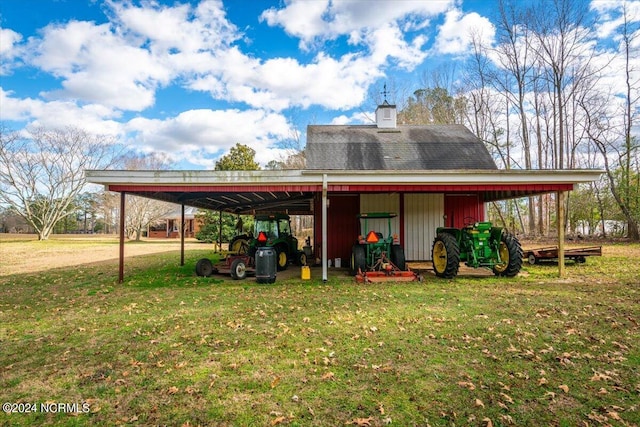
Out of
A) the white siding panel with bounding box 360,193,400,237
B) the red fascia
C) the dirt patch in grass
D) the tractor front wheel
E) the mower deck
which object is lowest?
the dirt patch in grass

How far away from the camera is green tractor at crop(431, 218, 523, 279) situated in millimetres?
7961

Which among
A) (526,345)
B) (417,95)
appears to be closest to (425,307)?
(526,345)

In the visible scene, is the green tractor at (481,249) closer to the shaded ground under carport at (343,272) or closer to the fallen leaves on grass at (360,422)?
the shaded ground under carport at (343,272)

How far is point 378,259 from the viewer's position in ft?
28.6

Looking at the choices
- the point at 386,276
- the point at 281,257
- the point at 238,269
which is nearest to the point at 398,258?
the point at 386,276

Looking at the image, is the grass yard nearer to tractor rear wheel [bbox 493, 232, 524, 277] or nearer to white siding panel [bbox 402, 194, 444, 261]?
tractor rear wheel [bbox 493, 232, 524, 277]

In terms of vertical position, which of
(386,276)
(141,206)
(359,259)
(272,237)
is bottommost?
(386,276)

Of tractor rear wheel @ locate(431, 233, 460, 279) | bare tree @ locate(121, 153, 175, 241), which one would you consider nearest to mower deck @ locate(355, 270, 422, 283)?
tractor rear wheel @ locate(431, 233, 460, 279)

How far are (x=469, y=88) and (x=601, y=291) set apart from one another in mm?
21703

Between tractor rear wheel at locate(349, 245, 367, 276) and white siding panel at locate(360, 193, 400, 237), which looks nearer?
tractor rear wheel at locate(349, 245, 367, 276)

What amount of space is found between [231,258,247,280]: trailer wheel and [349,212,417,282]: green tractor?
2.99 meters

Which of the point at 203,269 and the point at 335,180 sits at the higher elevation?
the point at 335,180

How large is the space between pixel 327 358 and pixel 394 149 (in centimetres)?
1063

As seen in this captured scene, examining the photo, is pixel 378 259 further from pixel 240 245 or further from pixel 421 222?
pixel 240 245
